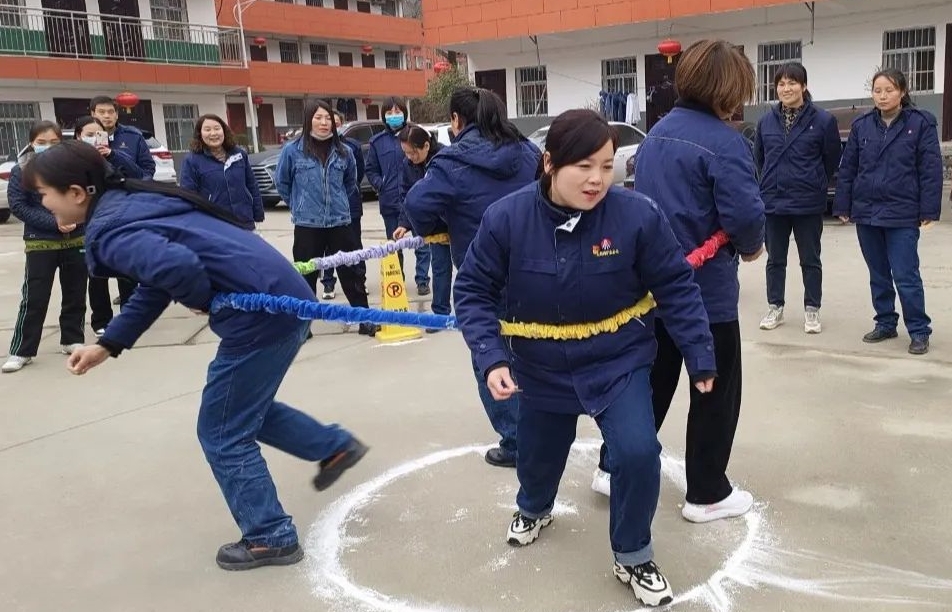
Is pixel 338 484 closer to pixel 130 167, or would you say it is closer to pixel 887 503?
pixel 887 503

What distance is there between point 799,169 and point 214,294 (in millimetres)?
4276

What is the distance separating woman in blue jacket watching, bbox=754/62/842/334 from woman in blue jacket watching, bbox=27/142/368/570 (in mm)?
3897

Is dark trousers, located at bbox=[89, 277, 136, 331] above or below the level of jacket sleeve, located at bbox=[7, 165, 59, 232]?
below

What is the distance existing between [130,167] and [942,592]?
19.1 ft

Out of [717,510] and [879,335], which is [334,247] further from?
[717,510]

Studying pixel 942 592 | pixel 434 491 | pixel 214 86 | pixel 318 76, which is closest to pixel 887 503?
pixel 942 592

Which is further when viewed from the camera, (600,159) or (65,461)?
(65,461)

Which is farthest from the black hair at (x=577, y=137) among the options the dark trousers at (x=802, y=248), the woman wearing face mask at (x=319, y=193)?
the woman wearing face mask at (x=319, y=193)

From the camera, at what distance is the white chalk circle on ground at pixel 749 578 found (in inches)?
106

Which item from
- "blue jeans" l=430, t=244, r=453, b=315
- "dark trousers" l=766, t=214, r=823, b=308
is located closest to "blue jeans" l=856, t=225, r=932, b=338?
"dark trousers" l=766, t=214, r=823, b=308

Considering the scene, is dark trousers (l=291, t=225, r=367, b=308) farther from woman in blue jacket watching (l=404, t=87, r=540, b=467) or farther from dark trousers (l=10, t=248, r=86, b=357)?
woman in blue jacket watching (l=404, t=87, r=540, b=467)

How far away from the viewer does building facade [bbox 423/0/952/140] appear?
18125mm

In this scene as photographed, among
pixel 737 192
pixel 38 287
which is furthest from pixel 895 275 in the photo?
pixel 38 287

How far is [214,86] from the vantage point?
90.2 ft
